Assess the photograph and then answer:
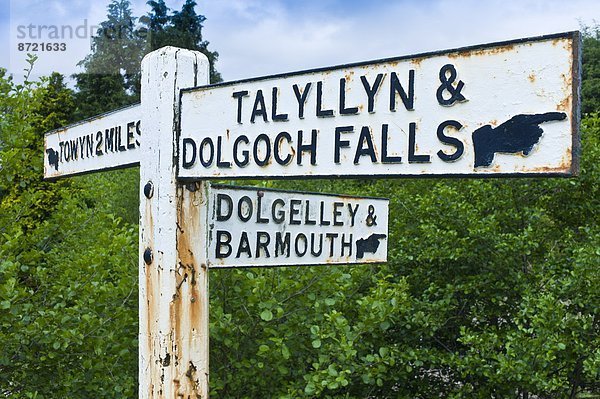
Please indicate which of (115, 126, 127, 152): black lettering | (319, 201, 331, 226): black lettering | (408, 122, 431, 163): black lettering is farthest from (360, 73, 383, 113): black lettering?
(115, 126, 127, 152): black lettering

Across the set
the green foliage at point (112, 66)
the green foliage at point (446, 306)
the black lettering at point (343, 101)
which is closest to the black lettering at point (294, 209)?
the black lettering at point (343, 101)

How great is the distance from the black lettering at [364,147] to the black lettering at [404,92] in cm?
7

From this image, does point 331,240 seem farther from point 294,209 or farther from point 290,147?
point 290,147

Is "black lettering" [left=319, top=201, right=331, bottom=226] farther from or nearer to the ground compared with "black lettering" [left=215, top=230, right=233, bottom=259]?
farther from the ground

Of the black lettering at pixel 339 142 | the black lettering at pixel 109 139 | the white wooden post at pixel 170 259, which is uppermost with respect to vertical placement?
the black lettering at pixel 109 139

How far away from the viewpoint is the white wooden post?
180cm

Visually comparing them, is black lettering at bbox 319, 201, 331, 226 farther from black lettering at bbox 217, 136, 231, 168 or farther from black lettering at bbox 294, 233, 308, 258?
black lettering at bbox 217, 136, 231, 168

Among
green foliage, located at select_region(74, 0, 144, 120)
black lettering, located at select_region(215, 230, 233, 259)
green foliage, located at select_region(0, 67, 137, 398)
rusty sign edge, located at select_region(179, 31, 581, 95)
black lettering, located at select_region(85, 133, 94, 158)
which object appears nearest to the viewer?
rusty sign edge, located at select_region(179, 31, 581, 95)

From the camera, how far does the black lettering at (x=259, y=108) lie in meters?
1.67

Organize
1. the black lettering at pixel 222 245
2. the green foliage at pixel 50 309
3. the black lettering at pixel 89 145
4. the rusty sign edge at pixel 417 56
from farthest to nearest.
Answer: the green foliage at pixel 50 309, the black lettering at pixel 89 145, the black lettering at pixel 222 245, the rusty sign edge at pixel 417 56

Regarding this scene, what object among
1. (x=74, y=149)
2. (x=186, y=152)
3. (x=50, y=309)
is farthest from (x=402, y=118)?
(x=50, y=309)

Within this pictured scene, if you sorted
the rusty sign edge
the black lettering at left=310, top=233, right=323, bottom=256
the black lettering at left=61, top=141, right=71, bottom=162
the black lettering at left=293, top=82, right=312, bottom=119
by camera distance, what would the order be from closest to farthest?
the rusty sign edge → the black lettering at left=293, top=82, right=312, bottom=119 → the black lettering at left=310, top=233, right=323, bottom=256 → the black lettering at left=61, top=141, right=71, bottom=162

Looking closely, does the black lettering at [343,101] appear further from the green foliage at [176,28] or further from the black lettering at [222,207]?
the green foliage at [176,28]

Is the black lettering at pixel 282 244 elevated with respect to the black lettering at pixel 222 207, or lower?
lower
